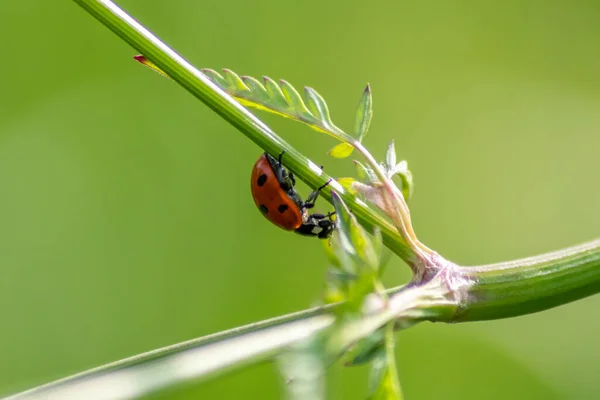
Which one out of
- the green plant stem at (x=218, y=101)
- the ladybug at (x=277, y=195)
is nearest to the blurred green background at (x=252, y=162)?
the ladybug at (x=277, y=195)

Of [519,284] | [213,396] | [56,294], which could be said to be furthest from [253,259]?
[519,284]

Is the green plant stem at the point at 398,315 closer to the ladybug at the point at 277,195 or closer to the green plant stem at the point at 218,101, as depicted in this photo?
the green plant stem at the point at 218,101

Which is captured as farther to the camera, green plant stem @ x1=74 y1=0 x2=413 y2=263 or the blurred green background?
the blurred green background

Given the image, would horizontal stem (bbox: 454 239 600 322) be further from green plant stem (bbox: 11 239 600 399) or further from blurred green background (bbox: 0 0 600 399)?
blurred green background (bbox: 0 0 600 399)

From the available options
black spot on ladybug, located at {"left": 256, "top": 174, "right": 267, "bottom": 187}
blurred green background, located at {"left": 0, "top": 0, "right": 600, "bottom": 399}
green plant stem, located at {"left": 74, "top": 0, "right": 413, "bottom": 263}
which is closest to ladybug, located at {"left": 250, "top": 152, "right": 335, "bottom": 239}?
black spot on ladybug, located at {"left": 256, "top": 174, "right": 267, "bottom": 187}

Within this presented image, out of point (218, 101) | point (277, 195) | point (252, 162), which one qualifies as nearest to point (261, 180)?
point (277, 195)

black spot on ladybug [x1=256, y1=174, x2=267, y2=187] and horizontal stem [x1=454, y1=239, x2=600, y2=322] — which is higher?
black spot on ladybug [x1=256, y1=174, x2=267, y2=187]

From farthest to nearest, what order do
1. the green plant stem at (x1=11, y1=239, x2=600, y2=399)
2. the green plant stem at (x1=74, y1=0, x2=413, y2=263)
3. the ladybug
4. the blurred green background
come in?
1. the blurred green background
2. the ladybug
3. the green plant stem at (x1=74, y1=0, x2=413, y2=263)
4. the green plant stem at (x1=11, y1=239, x2=600, y2=399)
